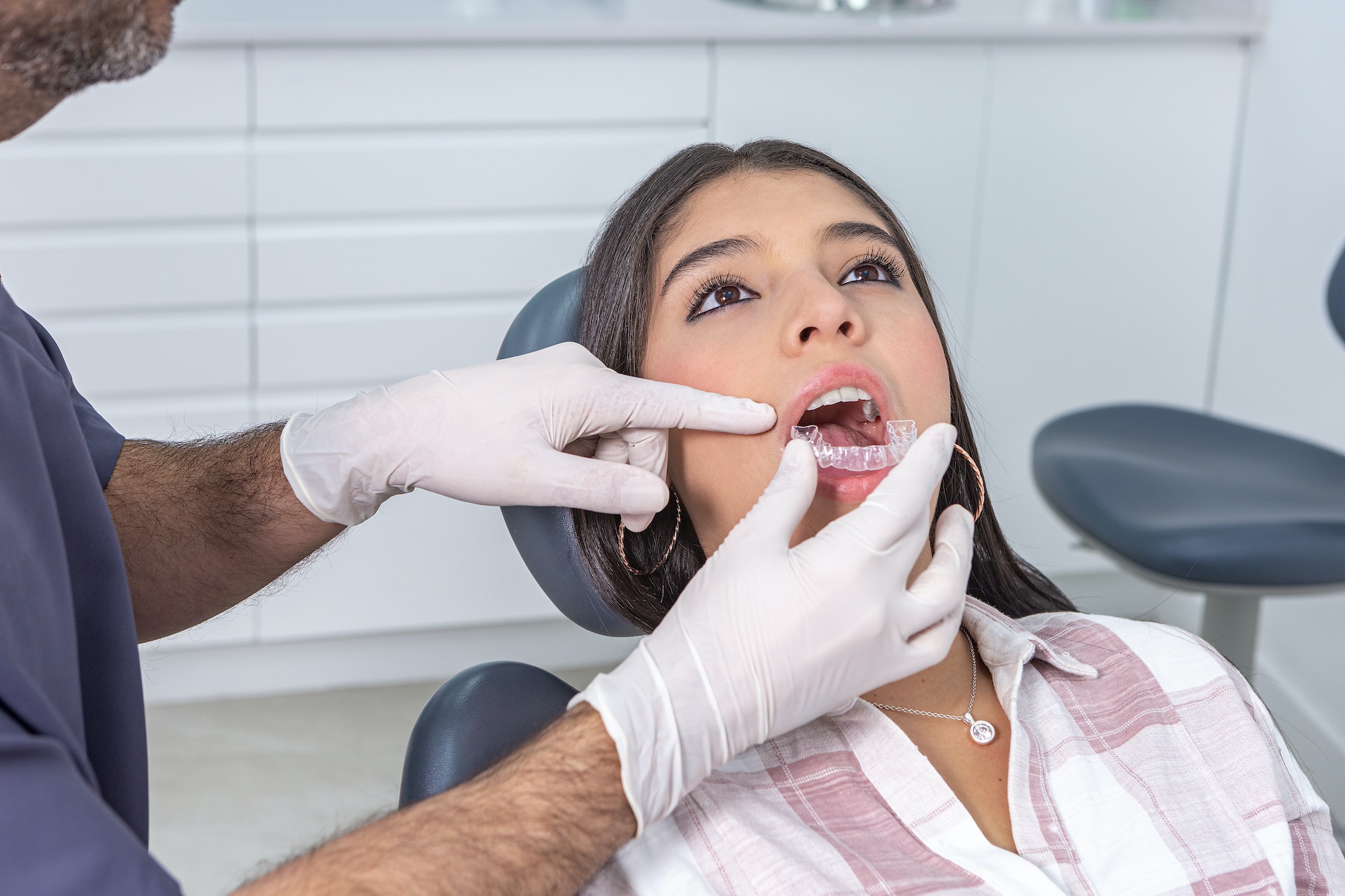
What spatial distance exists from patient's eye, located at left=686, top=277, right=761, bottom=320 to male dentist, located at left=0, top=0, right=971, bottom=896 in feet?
0.35

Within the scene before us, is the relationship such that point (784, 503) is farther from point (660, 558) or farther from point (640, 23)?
point (640, 23)

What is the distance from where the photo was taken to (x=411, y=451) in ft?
3.97

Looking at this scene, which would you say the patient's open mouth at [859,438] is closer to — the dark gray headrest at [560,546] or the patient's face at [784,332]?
the patient's face at [784,332]

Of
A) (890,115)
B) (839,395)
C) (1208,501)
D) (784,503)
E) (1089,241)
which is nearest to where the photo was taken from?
(784,503)

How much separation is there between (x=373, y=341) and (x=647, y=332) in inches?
48.9

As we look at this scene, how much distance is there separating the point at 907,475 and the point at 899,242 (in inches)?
13.8

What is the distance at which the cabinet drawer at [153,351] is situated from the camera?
2.29 metres

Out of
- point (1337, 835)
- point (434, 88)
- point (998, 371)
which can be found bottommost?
point (1337, 835)

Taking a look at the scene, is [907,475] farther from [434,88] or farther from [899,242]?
[434,88]

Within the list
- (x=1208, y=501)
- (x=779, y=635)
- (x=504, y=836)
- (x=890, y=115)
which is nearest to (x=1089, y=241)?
(x=890, y=115)

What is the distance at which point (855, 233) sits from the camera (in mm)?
1225

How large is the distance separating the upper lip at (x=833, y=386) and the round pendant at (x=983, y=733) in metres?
0.29

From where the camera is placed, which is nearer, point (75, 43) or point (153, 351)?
point (75, 43)

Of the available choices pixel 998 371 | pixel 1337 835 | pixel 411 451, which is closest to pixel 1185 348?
pixel 998 371
